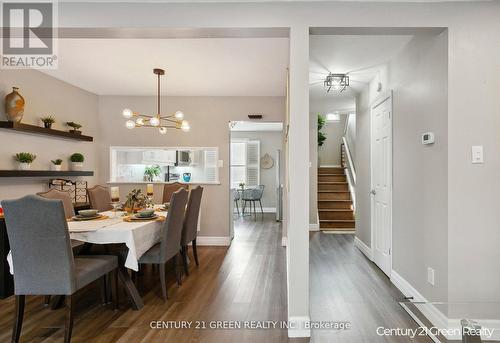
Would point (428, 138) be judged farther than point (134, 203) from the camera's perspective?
No

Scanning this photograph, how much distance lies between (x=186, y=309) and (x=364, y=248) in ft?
9.63

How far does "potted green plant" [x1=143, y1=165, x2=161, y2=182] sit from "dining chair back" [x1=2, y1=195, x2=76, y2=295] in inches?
128

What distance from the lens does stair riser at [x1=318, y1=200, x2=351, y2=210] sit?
6.61 m

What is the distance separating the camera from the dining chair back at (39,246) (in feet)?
6.46

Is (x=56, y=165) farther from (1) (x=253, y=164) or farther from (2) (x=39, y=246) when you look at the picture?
(1) (x=253, y=164)

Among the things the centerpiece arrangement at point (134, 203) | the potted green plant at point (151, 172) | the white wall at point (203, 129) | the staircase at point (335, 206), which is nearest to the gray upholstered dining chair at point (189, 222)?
the centerpiece arrangement at point (134, 203)

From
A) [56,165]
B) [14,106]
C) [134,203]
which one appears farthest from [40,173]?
[134,203]

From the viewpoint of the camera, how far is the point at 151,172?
17.5 feet

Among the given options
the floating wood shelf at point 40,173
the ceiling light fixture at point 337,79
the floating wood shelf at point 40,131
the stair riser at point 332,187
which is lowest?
the stair riser at point 332,187

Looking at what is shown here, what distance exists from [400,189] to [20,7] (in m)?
3.86

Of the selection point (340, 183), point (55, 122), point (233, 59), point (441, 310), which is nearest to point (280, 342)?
point (441, 310)

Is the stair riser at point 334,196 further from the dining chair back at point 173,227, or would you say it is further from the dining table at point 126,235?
the dining table at point 126,235

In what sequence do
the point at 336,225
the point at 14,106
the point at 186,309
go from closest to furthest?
1. the point at 186,309
2. the point at 14,106
3. the point at 336,225

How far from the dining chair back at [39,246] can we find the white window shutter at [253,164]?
285 inches
